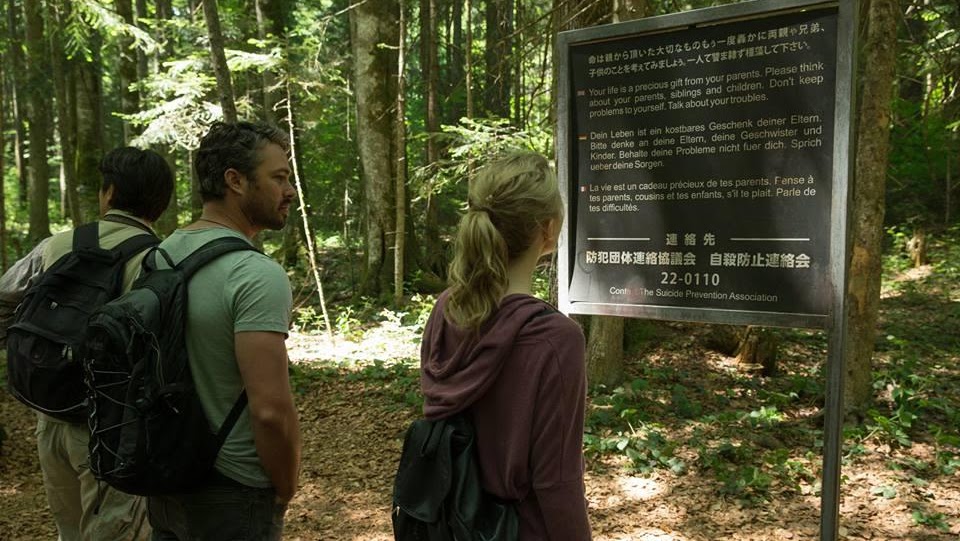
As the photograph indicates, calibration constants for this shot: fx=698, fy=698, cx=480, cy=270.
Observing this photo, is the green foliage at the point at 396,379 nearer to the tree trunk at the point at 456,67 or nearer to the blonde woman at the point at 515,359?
the blonde woman at the point at 515,359

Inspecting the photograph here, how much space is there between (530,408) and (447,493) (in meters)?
0.35

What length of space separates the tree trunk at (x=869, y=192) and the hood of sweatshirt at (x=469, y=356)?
5.33 meters

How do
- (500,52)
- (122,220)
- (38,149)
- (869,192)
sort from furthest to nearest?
(38,149)
(500,52)
(869,192)
(122,220)

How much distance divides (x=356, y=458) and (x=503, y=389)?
4957mm

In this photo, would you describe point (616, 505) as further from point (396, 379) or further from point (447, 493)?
point (396, 379)

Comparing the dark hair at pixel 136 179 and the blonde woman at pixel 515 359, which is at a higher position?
the dark hair at pixel 136 179

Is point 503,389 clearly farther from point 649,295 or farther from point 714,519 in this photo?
point 714,519

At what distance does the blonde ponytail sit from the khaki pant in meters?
1.86

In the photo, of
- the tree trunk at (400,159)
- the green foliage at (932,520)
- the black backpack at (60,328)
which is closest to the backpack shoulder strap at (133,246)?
the black backpack at (60,328)

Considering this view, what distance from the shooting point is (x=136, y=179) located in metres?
2.98

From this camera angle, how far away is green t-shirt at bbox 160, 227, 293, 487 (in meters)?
2.12

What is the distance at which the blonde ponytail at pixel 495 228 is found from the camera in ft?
6.41

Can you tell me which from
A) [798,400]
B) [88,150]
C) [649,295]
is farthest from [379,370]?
[88,150]

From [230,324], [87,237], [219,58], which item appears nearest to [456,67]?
[219,58]
